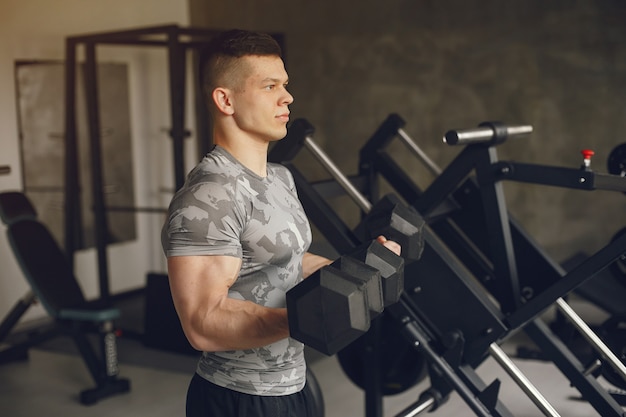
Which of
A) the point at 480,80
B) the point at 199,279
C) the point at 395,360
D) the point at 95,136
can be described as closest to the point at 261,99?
the point at 199,279

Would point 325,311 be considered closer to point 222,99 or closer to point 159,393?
point 222,99

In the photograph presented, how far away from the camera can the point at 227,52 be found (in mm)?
1340

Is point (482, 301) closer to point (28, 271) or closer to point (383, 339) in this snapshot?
point (383, 339)

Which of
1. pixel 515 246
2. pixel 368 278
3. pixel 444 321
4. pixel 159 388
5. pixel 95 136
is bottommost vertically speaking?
pixel 159 388

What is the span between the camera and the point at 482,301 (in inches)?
87.1

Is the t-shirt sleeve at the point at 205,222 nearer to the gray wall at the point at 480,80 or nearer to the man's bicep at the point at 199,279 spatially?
the man's bicep at the point at 199,279

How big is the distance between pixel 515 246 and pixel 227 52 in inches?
59.7

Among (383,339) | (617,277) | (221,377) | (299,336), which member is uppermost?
(299,336)

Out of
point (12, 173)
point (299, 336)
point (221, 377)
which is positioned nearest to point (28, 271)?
point (12, 173)

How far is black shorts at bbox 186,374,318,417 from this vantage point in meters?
1.36

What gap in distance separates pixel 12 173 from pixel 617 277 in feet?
10.6

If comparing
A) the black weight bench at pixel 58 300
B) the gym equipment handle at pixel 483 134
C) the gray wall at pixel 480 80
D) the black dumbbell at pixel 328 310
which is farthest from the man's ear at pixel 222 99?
the gray wall at pixel 480 80

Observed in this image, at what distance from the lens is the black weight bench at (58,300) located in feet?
10.9

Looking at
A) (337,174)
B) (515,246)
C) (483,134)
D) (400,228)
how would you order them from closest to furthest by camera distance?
(400,228) < (483,134) < (337,174) < (515,246)
